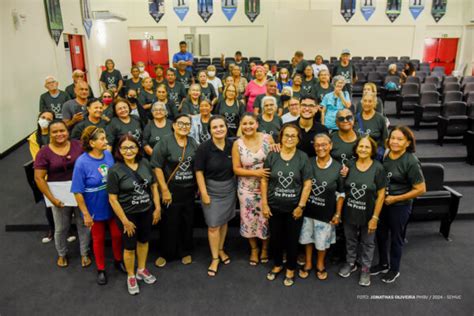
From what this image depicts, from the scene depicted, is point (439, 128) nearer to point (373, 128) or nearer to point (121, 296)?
point (373, 128)

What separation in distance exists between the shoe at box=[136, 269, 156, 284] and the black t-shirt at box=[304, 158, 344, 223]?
1541mm

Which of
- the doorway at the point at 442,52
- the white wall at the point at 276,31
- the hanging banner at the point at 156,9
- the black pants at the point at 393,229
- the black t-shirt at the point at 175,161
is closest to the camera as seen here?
the black pants at the point at 393,229

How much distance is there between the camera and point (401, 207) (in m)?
2.92

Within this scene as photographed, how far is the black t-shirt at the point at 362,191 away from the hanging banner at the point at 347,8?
13.8 m

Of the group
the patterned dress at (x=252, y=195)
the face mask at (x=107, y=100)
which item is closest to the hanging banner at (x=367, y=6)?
the face mask at (x=107, y=100)

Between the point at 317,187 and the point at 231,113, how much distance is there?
187cm

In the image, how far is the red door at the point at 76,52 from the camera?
9.86 meters

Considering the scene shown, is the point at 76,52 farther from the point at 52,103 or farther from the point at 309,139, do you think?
the point at 309,139

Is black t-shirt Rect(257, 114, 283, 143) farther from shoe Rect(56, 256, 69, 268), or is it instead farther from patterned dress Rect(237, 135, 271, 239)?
shoe Rect(56, 256, 69, 268)

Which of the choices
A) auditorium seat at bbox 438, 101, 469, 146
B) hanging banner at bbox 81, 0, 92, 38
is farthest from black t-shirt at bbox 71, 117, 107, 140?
hanging banner at bbox 81, 0, 92, 38

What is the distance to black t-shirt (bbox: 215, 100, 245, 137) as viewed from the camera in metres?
4.45

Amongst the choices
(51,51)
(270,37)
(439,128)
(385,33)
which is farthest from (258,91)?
(385,33)

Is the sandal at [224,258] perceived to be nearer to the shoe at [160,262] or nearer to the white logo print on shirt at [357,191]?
the shoe at [160,262]

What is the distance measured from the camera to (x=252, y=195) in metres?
3.15
